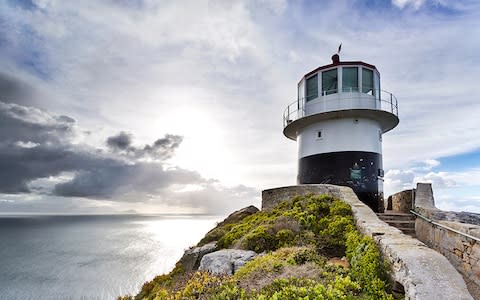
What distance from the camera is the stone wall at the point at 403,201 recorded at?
1177cm

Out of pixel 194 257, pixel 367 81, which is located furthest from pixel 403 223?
pixel 194 257

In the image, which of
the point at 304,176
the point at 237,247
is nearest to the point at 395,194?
the point at 304,176

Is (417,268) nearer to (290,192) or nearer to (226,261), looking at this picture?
(226,261)

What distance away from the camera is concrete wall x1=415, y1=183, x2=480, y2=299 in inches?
229

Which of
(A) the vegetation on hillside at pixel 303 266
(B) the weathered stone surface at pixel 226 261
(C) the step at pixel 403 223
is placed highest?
(C) the step at pixel 403 223

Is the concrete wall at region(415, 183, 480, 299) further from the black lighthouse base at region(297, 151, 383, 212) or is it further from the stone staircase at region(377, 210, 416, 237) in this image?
the black lighthouse base at region(297, 151, 383, 212)

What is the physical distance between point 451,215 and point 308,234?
4.10 metres

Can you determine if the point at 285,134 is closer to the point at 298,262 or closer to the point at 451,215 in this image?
the point at 451,215

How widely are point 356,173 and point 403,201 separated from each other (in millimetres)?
2359

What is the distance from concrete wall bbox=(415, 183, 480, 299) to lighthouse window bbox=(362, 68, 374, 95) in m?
5.24

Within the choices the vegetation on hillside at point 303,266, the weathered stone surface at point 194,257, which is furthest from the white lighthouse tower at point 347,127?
the weathered stone surface at point 194,257

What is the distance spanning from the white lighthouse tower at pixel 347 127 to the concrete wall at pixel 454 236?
2667mm

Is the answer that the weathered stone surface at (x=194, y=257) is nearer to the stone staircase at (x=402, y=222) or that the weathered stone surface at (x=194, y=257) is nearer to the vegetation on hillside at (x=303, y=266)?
the vegetation on hillside at (x=303, y=266)

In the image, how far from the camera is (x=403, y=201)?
1234cm
